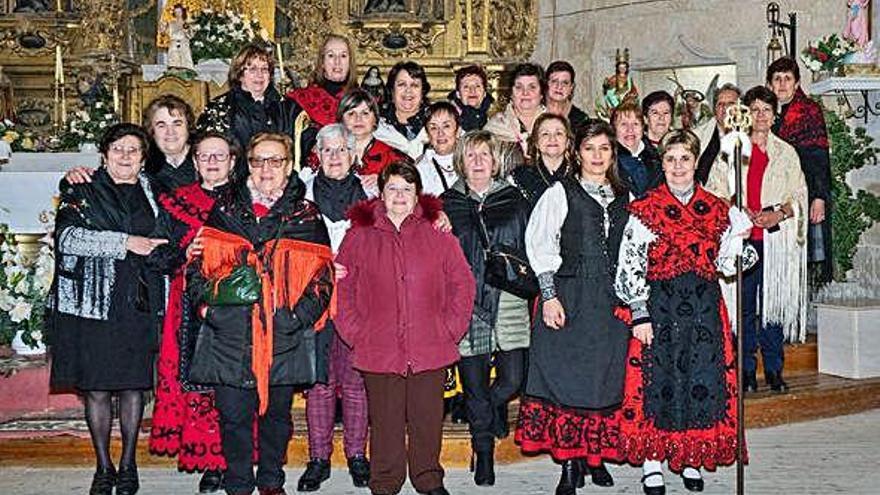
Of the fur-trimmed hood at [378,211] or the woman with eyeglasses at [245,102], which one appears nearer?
the fur-trimmed hood at [378,211]

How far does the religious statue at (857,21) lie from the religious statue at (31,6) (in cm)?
637

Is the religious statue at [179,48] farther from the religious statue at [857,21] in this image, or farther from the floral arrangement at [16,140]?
the religious statue at [857,21]

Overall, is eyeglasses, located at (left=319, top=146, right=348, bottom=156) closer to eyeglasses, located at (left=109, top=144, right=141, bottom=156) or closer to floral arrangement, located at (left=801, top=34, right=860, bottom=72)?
eyeglasses, located at (left=109, top=144, right=141, bottom=156)

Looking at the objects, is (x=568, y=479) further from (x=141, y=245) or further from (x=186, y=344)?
(x=141, y=245)

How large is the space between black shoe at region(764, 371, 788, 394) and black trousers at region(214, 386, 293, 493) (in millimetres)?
2919

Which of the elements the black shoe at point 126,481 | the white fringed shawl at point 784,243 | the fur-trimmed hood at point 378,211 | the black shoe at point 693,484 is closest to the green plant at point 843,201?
the white fringed shawl at point 784,243

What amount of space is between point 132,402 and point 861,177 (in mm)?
5662

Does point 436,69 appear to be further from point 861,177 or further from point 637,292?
point 637,292

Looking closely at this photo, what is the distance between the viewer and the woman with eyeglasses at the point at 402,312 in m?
5.34

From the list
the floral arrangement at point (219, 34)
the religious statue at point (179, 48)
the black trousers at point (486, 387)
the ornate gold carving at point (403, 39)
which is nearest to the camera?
the black trousers at point (486, 387)

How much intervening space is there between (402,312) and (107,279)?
1.21m

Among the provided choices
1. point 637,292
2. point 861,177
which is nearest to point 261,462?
point 637,292

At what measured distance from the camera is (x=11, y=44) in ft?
36.6

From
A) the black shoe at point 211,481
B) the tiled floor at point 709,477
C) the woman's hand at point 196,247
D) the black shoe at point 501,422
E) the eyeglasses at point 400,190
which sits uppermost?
the eyeglasses at point 400,190
